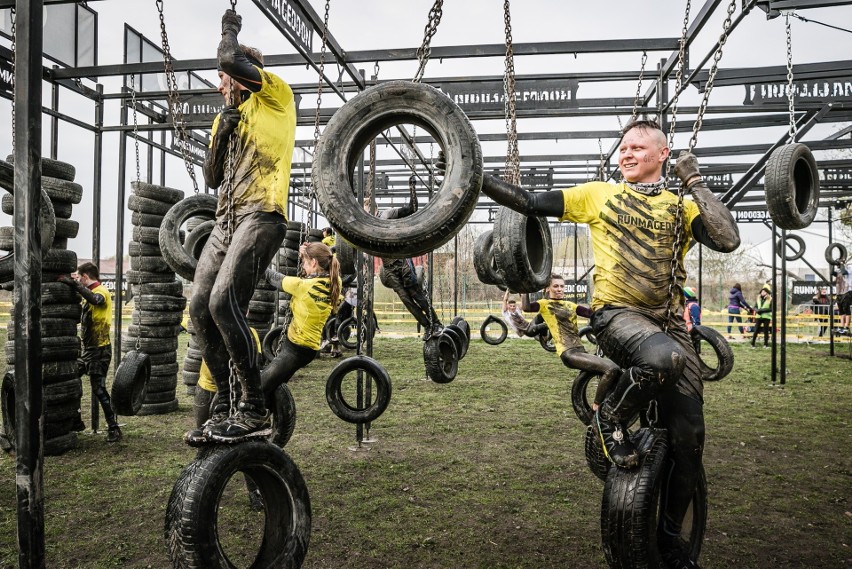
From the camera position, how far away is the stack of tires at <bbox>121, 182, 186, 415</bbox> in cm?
783

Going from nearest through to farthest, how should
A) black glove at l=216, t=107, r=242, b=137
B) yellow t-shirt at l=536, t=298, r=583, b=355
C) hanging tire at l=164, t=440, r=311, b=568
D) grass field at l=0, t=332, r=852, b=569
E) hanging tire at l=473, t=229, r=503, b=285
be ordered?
hanging tire at l=164, t=440, r=311, b=568 → black glove at l=216, t=107, r=242, b=137 → grass field at l=0, t=332, r=852, b=569 → yellow t-shirt at l=536, t=298, r=583, b=355 → hanging tire at l=473, t=229, r=503, b=285

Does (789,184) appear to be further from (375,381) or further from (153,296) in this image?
(153,296)

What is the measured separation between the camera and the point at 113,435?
647 centimetres

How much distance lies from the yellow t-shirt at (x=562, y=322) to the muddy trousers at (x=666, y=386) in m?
2.94

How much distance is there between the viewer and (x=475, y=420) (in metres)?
7.52

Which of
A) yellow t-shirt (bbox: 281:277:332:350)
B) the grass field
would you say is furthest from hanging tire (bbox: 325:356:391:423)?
yellow t-shirt (bbox: 281:277:332:350)

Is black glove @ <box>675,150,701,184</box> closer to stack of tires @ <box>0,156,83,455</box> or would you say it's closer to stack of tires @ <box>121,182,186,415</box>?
stack of tires @ <box>0,156,83,455</box>

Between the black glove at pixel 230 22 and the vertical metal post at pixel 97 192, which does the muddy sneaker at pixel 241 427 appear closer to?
the black glove at pixel 230 22

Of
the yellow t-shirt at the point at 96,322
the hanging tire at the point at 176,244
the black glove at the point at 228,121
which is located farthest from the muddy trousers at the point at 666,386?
the yellow t-shirt at the point at 96,322

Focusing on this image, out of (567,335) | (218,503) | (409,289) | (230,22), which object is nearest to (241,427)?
(218,503)

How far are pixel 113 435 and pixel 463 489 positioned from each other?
Answer: 4.06m

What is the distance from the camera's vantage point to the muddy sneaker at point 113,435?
6453 millimetres

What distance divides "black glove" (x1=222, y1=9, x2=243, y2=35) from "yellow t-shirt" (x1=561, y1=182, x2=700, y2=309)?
2016 mm

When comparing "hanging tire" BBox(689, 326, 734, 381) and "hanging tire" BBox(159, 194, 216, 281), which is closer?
"hanging tire" BBox(159, 194, 216, 281)
